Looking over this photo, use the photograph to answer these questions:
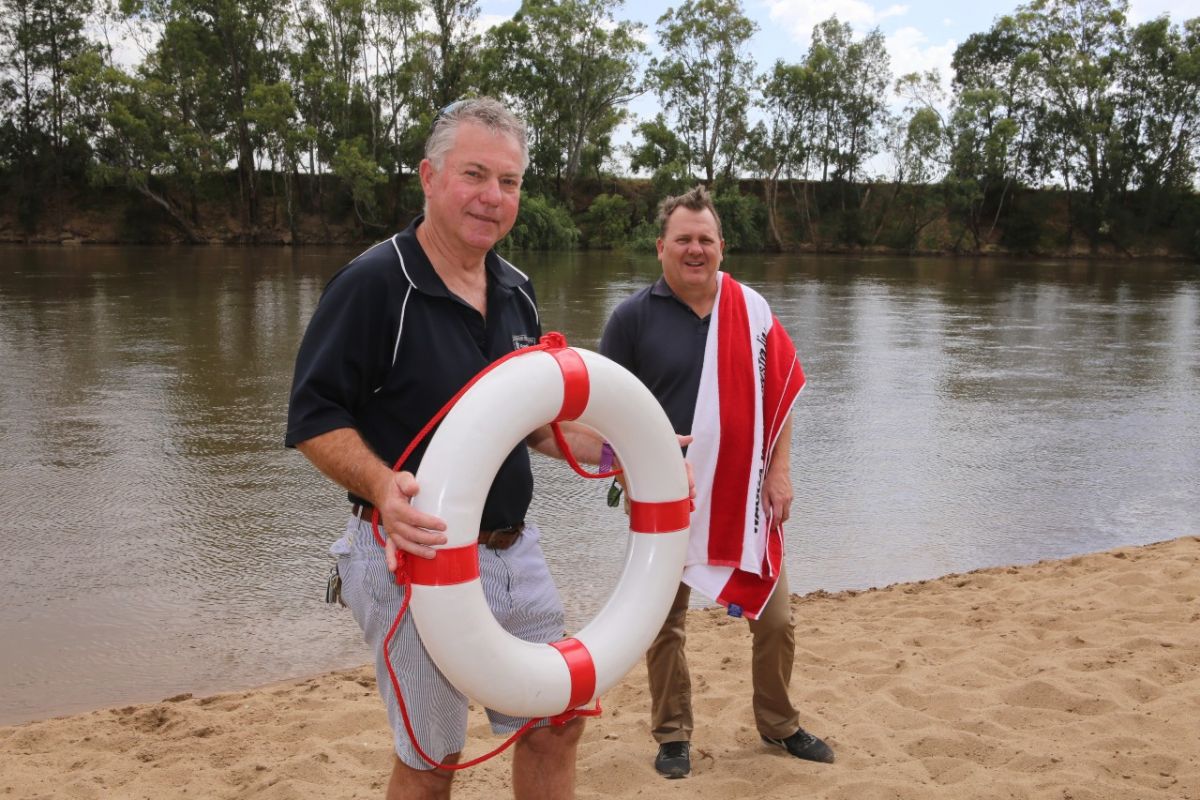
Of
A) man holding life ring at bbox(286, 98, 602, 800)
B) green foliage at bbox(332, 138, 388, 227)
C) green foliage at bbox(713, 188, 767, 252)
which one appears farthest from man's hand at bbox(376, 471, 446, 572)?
green foliage at bbox(713, 188, 767, 252)

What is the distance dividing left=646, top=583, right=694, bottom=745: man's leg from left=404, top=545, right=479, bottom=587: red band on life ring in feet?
4.43

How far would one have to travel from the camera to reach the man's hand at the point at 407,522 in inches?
77.6

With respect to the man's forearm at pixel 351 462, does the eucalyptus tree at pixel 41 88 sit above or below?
above

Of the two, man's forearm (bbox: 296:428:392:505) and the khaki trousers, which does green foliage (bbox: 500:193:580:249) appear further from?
man's forearm (bbox: 296:428:392:505)

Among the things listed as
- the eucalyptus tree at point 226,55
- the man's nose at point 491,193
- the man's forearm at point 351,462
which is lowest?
the man's forearm at point 351,462

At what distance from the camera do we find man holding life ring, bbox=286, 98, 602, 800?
2.07m

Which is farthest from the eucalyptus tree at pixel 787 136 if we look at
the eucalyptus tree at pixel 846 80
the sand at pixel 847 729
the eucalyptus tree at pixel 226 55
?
the sand at pixel 847 729

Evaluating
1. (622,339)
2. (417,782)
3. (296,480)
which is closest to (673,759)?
(417,782)

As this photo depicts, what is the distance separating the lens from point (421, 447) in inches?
86.7

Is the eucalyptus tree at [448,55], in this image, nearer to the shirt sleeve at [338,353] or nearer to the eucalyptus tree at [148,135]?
the eucalyptus tree at [148,135]

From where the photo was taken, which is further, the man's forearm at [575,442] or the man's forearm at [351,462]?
the man's forearm at [575,442]

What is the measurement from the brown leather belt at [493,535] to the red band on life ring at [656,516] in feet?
1.09

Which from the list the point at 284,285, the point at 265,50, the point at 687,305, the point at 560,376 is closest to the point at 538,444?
the point at 560,376

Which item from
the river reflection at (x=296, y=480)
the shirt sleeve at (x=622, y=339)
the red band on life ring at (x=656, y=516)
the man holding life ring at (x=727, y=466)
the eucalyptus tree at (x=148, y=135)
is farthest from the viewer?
the eucalyptus tree at (x=148, y=135)
